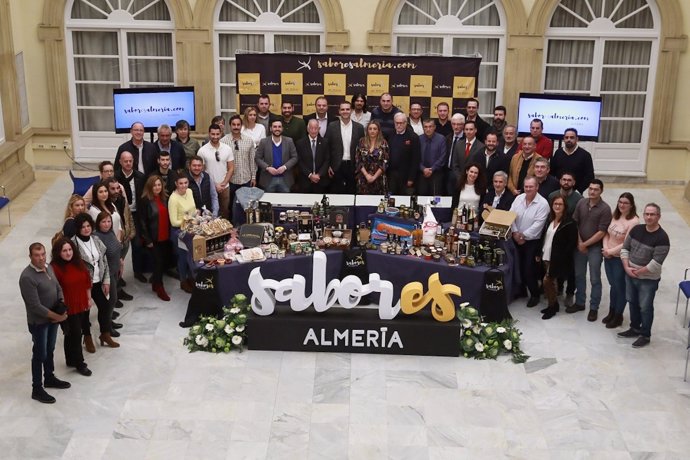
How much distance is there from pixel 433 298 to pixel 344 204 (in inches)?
90.8

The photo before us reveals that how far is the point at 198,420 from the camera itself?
7645 mm

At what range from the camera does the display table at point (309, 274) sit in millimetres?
9234

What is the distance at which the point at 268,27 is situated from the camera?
556 inches

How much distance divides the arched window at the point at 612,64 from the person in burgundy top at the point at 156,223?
7075 millimetres

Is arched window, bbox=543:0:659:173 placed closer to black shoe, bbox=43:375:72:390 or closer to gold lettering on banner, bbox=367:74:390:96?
gold lettering on banner, bbox=367:74:390:96

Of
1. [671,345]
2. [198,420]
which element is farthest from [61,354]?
[671,345]

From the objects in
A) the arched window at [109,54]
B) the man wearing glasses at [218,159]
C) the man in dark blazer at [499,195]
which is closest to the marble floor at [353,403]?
the man in dark blazer at [499,195]

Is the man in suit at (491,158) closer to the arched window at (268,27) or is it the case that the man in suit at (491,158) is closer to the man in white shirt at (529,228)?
the man in white shirt at (529,228)

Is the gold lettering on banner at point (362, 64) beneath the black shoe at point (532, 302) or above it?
above

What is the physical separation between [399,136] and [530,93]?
2619 mm

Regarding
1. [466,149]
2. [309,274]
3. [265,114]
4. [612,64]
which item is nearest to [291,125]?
[265,114]

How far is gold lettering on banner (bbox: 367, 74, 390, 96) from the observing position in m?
13.1

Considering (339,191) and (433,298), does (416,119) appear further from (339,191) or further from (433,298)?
(433,298)

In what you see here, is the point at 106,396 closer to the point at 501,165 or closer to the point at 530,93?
the point at 501,165
